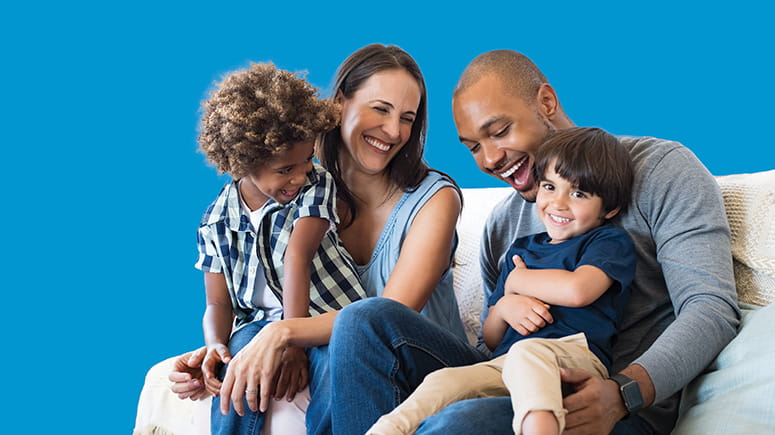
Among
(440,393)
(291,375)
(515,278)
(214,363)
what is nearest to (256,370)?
(291,375)

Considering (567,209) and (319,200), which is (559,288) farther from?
(319,200)

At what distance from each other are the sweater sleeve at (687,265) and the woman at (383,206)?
0.51 m

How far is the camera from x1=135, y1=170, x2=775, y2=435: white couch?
1.15m

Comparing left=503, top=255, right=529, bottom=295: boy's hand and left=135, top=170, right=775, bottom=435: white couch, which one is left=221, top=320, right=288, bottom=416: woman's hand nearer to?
left=135, top=170, right=775, bottom=435: white couch

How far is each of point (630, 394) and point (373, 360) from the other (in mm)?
447

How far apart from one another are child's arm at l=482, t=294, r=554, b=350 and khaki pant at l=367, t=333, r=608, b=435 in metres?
0.10

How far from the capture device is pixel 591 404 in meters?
1.09

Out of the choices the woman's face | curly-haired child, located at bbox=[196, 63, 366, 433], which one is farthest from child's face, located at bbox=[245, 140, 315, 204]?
the woman's face

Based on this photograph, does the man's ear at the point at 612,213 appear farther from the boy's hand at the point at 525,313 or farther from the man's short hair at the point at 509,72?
the man's short hair at the point at 509,72

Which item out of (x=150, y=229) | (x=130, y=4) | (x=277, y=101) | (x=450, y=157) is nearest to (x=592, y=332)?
(x=277, y=101)

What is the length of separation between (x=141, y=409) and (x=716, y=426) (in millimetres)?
1449

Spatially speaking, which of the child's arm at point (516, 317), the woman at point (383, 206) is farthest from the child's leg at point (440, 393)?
the woman at point (383, 206)

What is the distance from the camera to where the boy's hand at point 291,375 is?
149cm

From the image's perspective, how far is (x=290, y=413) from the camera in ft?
4.98
